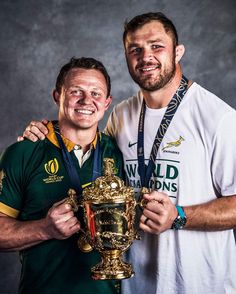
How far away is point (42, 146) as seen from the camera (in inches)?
144

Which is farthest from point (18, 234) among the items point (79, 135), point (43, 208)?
point (79, 135)

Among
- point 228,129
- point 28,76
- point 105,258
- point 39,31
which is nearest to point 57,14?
point 39,31

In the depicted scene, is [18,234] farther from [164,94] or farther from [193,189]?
[164,94]

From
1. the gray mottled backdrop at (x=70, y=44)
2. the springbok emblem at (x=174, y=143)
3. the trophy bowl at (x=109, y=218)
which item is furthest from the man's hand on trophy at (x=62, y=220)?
the gray mottled backdrop at (x=70, y=44)

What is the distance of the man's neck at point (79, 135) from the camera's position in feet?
12.3

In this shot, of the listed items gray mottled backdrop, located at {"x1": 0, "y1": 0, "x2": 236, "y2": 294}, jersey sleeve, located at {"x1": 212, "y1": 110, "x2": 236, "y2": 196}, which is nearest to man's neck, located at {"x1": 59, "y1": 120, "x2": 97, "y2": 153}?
jersey sleeve, located at {"x1": 212, "y1": 110, "x2": 236, "y2": 196}

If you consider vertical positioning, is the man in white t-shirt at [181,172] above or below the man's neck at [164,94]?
below

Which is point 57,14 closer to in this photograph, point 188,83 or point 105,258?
point 188,83

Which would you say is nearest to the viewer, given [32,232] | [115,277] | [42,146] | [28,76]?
[115,277]

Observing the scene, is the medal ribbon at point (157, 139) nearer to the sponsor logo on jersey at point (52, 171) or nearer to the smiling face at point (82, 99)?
the smiling face at point (82, 99)

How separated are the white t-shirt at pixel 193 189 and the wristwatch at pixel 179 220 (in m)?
0.18

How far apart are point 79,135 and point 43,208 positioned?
0.57 metres

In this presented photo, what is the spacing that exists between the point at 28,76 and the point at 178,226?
10.5 feet

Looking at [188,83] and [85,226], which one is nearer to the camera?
[85,226]
